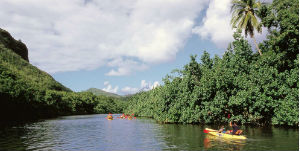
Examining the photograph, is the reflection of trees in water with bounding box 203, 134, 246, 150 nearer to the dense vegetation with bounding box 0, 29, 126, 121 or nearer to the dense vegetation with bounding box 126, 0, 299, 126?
the dense vegetation with bounding box 126, 0, 299, 126

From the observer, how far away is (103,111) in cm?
Result: 15588

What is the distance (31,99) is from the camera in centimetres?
8188

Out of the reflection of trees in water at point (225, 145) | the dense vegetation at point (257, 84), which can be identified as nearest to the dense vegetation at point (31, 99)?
the dense vegetation at point (257, 84)

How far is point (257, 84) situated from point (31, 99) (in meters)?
70.9

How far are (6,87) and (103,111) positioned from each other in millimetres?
94548

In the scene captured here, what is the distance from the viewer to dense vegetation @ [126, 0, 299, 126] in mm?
31438

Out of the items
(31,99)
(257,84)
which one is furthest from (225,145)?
(31,99)

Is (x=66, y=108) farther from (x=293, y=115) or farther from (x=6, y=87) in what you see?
(x=293, y=115)

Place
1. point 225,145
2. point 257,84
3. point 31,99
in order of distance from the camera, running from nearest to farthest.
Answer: point 225,145
point 257,84
point 31,99

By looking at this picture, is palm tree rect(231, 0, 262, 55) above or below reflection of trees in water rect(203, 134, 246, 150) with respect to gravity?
above

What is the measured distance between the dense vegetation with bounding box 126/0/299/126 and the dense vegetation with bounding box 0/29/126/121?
44.2 m

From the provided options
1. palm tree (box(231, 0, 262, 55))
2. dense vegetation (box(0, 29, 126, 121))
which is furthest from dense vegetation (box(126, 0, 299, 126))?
dense vegetation (box(0, 29, 126, 121))

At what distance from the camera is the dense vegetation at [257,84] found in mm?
31438

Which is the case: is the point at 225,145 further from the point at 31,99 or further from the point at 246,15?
the point at 31,99
